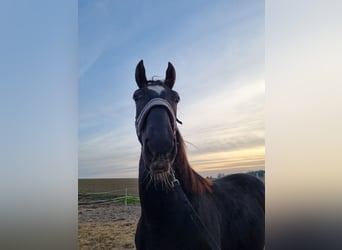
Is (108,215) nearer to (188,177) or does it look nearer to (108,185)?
(108,185)

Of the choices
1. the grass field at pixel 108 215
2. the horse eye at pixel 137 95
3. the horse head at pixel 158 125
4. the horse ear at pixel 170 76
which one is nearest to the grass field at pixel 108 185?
the grass field at pixel 108 215

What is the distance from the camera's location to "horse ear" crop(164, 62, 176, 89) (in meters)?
2.00

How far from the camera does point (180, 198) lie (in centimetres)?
190

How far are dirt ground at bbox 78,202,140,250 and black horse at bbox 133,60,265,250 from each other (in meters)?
0.09

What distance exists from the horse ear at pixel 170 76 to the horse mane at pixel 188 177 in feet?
0.97

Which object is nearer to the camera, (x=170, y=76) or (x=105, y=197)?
(x=170, y=76)

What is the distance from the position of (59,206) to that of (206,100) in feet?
3.31

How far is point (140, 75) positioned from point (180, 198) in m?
0.66

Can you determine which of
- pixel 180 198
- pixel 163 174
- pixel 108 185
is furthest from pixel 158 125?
pixel 108 185

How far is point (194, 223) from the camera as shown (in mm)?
1872

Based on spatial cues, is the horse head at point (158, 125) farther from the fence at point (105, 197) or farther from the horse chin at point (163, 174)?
the fence at point (105, 197)

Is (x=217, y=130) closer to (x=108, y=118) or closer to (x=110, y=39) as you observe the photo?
(x=108, y=118)

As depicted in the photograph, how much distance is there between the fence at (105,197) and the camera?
2.04m

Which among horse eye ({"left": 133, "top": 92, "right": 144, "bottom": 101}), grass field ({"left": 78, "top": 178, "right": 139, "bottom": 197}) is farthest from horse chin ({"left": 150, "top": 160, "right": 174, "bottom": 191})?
horse eye ({"left": 133, "top": 92, "right": 144, "bottom": 101})
